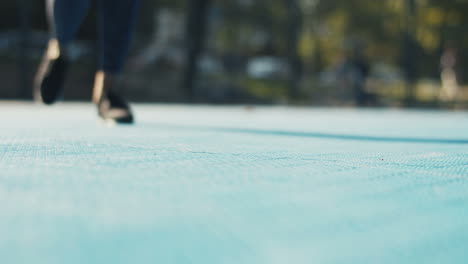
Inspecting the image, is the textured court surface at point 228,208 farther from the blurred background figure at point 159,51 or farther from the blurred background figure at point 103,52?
the blurred background figure at point 159,51

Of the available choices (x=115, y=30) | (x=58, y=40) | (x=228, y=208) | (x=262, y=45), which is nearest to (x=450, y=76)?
(x=115, y=30)

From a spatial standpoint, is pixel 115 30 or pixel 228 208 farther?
pixel 115 30

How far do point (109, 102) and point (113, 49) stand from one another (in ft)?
0.75

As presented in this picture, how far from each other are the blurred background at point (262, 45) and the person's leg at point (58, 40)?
6268mm

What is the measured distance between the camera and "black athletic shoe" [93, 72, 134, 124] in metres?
2.33

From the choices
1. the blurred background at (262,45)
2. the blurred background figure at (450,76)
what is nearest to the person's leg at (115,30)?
the blurred background at (262,45)

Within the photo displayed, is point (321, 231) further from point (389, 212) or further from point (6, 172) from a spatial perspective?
point (6, 172)

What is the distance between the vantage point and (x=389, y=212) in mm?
733

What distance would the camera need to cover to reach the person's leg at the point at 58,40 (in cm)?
213

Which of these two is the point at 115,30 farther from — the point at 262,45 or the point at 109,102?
the point at 262,45

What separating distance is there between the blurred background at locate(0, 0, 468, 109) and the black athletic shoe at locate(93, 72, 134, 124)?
6.26 meters

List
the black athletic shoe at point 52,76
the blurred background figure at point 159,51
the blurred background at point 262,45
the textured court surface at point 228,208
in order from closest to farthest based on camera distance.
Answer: the textured court surface at point 228,208
the black athletic shoe at point 52,76
the blurred background at point 262,45
the blurred background figure at point 159,51

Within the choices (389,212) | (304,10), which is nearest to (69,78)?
(304,10)

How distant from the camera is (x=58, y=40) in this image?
2.23m
